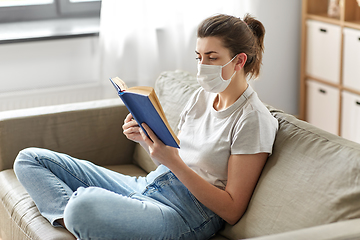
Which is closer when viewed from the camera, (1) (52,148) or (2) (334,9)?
(1) (52,148)

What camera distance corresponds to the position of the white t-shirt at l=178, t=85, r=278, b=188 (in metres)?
1.34

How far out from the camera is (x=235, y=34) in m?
1.41

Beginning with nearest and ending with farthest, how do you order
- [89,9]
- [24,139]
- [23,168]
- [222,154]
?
[222,154] < [23,168] < [24,139] < [89,9]

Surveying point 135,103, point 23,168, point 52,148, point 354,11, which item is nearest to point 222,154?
point 135,103

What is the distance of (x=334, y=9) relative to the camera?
2.96 m

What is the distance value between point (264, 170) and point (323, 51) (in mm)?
1854

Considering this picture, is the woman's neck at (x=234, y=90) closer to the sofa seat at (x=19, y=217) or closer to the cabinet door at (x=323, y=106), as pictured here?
the sofa seat at (x=19, y=217)

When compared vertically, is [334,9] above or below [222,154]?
above

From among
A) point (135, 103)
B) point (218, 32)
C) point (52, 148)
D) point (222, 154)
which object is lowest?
point (52, 148)

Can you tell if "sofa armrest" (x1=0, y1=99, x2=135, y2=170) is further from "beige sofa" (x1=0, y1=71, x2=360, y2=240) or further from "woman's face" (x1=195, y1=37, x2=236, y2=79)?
"woman's face" (x1=195, y1=37, x2=236, y2=79)

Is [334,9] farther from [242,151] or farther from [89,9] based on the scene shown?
[242,151]

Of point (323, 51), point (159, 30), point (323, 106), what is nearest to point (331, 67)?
point (323, 51)

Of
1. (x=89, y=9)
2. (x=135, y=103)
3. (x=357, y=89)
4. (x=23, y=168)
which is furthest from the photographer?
(x=89, y=9)

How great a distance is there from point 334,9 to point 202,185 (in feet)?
6.75
